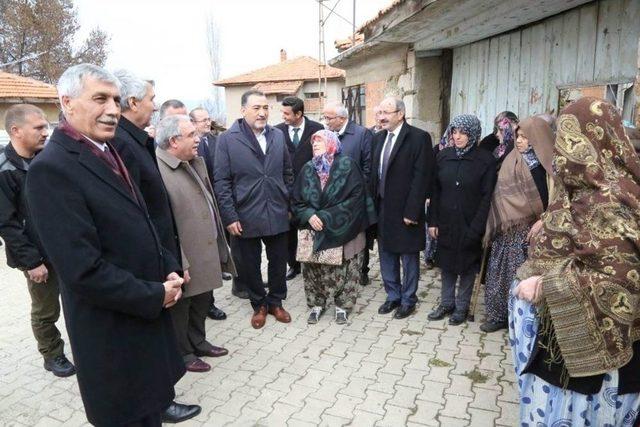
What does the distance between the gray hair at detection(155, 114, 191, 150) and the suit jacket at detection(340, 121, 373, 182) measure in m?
2.09

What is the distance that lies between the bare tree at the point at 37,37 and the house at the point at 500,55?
20.8m

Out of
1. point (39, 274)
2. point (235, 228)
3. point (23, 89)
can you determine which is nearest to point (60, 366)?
point (39, 274)

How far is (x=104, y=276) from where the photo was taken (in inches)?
68.7

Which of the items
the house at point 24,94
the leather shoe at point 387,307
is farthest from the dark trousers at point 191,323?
the house at point 24,94

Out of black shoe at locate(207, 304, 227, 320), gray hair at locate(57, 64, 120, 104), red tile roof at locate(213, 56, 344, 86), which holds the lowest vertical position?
black shoe at locate(207, 304, 227, 320)

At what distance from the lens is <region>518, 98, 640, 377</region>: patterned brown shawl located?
1844mm

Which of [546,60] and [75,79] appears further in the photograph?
[546,60]

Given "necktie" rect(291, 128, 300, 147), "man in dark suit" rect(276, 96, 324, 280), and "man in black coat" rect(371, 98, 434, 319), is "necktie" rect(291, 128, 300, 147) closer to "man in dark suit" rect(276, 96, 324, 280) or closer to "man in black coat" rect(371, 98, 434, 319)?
"man in dark suit" rect(276, 96, 324, 280)

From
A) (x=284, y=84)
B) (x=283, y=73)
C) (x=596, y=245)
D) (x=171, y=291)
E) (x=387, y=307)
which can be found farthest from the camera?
(x=283, y=73)

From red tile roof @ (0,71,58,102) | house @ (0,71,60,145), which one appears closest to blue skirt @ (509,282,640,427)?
house @ (0,71,60,145)

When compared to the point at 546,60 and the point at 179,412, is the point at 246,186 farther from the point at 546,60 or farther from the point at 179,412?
the point at 546,60

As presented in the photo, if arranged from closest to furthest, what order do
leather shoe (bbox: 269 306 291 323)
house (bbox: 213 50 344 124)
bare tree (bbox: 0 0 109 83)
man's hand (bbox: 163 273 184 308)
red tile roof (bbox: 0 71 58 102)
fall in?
1. man's hand (bbox: 163 273 184 308)
2. leather shoe (bbox: 269 306 291 323)
3. red tile roof (bbox: 0 71 58 102)
4. bare tree (bbox: 0 0 109 83)
5. house (bbox: 213 50 344 124)

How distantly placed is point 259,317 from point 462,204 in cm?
213

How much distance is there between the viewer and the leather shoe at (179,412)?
2.88 m
